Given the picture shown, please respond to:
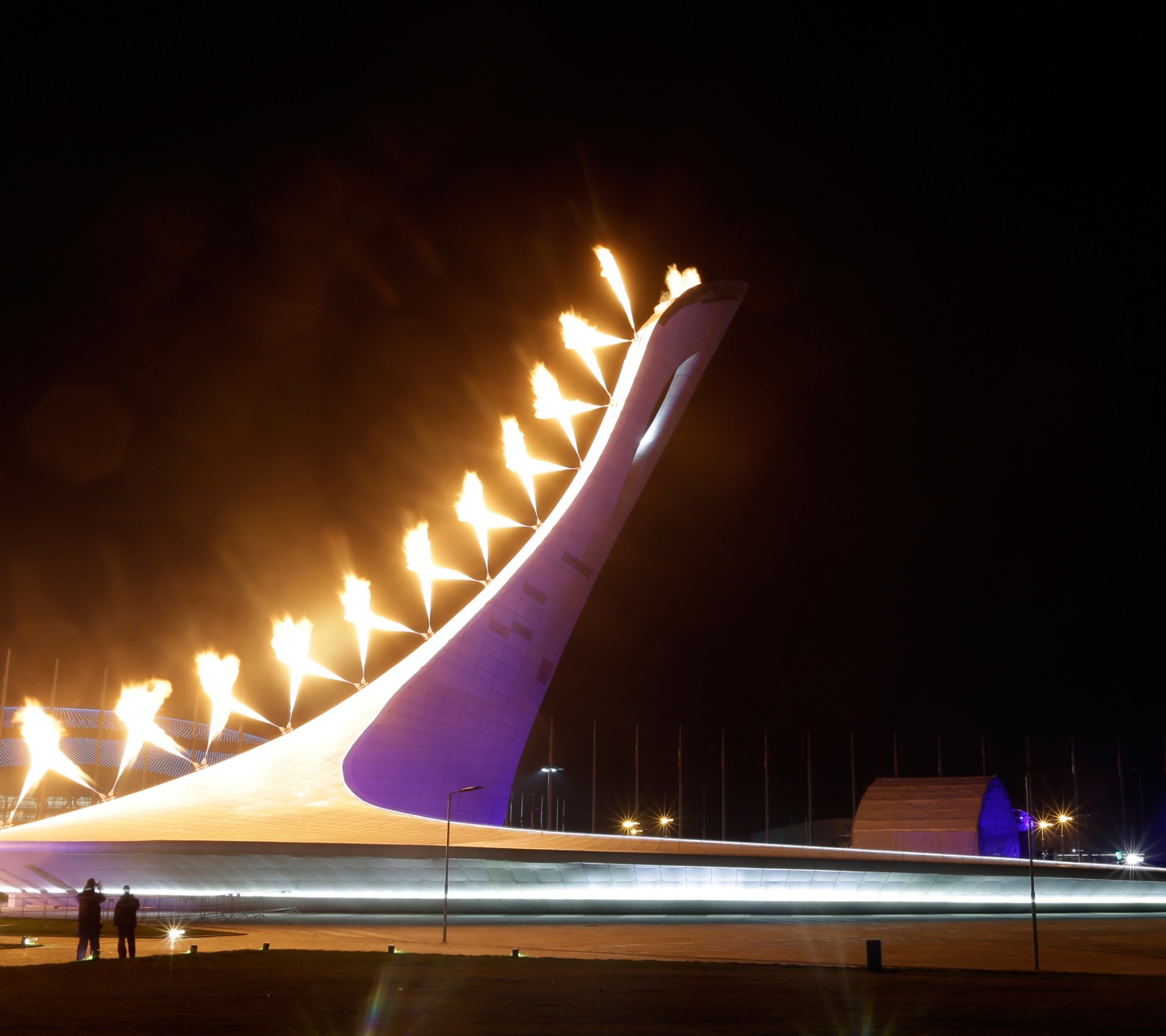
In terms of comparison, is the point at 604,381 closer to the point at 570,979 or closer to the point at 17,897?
the point at 17,897

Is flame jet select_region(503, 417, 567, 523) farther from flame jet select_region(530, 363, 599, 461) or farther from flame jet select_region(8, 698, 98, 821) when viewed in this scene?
flame jet select_region(8, 698, 98, 821)

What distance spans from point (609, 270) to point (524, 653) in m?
11.0

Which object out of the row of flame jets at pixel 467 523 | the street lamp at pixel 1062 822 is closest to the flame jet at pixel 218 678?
the row of flame jets at pixel 467 523

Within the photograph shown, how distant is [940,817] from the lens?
1636 inches

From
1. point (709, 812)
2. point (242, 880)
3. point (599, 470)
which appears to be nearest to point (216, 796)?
point (242, 880)

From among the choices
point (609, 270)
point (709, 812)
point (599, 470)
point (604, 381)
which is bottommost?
point (709, 812)

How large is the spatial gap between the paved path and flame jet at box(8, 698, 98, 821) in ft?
47.9

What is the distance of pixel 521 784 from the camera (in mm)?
76000

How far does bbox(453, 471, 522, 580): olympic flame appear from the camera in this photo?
2900 centimetres

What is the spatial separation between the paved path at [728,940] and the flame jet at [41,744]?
14.6m

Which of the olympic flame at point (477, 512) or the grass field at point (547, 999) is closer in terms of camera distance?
the grass field at point (547, 999)

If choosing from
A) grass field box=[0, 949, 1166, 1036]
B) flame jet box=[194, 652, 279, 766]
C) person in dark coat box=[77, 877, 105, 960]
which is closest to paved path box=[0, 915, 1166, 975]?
person in dark coat box=[77, 877, 105, 960]

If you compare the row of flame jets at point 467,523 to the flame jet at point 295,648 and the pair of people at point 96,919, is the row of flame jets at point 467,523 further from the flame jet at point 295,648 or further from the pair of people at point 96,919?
the pair of people at point 96,919

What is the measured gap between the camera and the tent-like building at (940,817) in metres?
41.0
